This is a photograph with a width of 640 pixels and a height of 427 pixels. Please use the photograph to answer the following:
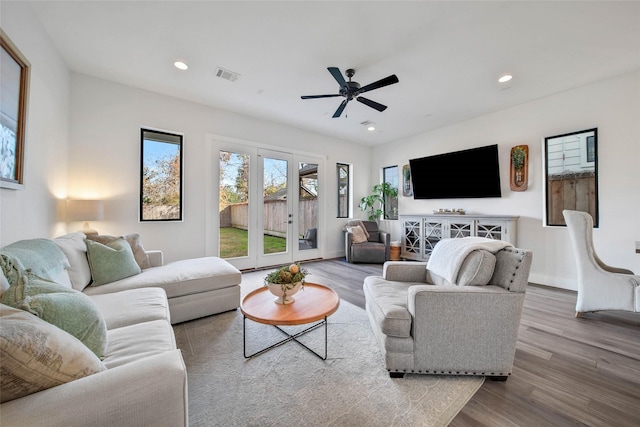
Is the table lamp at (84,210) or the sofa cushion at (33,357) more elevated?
the table lamp at (84,210)

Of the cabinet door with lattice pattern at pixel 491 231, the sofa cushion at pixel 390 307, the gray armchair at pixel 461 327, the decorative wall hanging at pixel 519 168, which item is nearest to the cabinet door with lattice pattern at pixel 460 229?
the cabinet door with lattice pattern at pixel 491 231

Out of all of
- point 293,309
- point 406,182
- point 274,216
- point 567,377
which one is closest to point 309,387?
point 293,309

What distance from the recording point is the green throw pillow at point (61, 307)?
0.97 metres

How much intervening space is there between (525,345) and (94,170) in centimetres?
516

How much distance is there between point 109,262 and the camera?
87.9 inches

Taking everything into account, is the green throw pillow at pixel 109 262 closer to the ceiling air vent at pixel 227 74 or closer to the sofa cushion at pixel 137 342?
the sofa cushion at pixel 137 342

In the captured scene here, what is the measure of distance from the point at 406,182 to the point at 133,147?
5199 mm

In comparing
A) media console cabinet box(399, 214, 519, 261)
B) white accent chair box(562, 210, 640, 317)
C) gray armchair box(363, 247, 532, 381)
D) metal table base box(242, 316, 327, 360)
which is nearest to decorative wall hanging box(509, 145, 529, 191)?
media console cabinet box(399, 214, 519, 261)

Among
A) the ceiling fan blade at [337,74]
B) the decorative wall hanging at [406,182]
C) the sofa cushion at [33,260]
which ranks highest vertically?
the ceiling fan blade at [337,74]

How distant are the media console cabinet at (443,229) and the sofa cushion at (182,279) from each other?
3.83m

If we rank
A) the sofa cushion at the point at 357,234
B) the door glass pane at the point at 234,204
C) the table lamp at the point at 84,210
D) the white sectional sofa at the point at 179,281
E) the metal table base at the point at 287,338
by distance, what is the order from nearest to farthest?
the metal table base at the point at 287,338
the white sectional sofa at the point at 179,281
the table lamp at the point at 84,210
the door glass pane at the point at 234,204
the sofa cushion at the point at 357,234

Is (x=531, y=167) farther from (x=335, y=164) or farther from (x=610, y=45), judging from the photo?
(x=335, y=164)

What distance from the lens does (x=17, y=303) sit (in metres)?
0.95

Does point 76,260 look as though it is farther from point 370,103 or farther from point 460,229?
point 460,229
